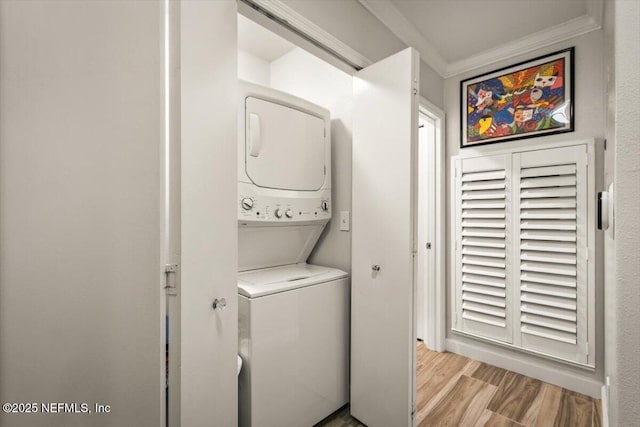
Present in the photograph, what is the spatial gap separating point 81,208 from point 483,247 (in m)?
2.67

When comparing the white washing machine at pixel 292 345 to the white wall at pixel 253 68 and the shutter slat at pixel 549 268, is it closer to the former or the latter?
the shutter slat at pixel 549 268

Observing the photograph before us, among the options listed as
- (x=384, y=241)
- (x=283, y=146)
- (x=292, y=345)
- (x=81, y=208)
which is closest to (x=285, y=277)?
(x=292, y=345)

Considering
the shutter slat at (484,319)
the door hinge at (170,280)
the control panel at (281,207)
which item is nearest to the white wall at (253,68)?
the control panel at (281,207)

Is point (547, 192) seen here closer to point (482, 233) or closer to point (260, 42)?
point (482, 233)

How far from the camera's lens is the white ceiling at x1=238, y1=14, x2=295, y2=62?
2.26 m

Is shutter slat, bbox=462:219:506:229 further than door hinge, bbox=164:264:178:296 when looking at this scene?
Yes

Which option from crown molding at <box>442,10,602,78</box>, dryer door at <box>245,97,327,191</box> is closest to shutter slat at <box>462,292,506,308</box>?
dryer door at <box>245,97,327,191</box>

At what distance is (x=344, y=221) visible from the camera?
Answer: 1955mm

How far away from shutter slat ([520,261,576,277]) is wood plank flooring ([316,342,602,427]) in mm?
845

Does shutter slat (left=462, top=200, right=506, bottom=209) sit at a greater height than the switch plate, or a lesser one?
greater

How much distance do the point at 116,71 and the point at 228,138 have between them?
14.9 inches

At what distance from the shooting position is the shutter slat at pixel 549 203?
2100mm

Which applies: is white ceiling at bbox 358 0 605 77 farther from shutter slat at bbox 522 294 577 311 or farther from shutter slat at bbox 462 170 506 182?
shutter slat at bbox 522 294 577 311

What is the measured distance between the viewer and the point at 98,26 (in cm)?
81
